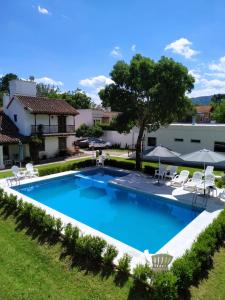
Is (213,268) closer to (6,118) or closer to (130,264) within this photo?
(130,264)

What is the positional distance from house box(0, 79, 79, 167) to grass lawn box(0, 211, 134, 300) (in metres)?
15.6

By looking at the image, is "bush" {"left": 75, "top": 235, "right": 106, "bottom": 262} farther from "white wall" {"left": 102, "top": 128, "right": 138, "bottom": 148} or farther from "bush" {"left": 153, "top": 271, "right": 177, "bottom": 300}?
"white wall" {"left": 102, "top": 128, "right": 138, "bottom": 148}

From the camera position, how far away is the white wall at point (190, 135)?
76.5 feet

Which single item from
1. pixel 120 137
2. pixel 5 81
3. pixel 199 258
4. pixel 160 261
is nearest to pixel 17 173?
pixel 160 261

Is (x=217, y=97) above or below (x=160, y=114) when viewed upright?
above

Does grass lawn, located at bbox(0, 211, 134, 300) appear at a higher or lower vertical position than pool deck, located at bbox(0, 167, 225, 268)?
lower

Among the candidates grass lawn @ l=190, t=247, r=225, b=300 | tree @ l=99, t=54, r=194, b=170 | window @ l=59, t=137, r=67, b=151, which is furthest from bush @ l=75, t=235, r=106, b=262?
window @ l=59, t=137, r=67, b=151

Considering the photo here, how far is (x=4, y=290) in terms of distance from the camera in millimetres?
6605

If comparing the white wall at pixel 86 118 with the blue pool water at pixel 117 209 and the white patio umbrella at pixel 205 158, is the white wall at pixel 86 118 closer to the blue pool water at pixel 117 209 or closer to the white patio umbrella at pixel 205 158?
the blue pool water at pixel 117 209

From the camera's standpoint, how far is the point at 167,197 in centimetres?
1410

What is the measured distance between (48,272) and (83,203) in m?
7.16

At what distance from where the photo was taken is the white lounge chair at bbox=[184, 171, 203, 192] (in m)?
14.5

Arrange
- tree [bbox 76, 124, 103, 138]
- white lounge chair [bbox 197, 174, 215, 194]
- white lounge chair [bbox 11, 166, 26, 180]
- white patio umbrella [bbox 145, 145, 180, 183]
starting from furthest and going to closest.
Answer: tree [bbox 76, 124, 103, 138], white lounge chair [bbox 11, 166, 26, 180], white patio umbrella [bbox 145, 145, 180, 183], white lounge chair [bbox 197, 174, 215, 194]

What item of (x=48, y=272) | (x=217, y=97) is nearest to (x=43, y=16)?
(x=48, y=272)
